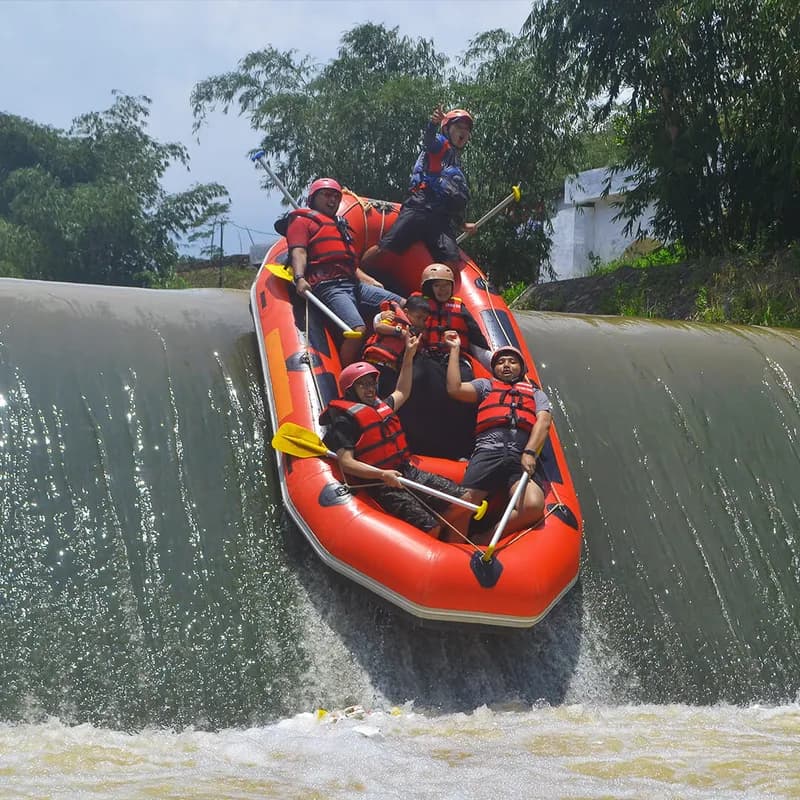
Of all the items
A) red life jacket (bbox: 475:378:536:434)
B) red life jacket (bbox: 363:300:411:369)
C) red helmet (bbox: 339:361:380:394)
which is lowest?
red life jacket (bbox: 475:378:536:434)

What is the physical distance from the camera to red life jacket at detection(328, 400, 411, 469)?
16.5 feet

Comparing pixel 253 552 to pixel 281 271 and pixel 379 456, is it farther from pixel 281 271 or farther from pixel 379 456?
pixel 281 271

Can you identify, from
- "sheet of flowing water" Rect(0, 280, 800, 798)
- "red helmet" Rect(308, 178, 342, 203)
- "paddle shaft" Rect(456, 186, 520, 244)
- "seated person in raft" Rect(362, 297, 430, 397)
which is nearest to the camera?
"sheet of flowing water" Rect(0, 280, 800, 798)

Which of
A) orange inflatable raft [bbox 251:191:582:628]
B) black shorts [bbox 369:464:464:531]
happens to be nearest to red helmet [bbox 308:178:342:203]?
orange inflatable raft [bbox 251:191:582:628]

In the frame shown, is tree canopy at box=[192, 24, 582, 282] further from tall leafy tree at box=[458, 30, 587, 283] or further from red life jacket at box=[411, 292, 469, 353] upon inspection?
red life jacket at box=[411, 292, 469, 353]

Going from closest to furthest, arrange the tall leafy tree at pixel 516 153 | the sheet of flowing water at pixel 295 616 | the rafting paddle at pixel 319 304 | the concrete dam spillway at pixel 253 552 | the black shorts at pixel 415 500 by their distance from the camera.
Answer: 1. the sheet of flowing water at pixel 295 616
2. the concrete dam spillway at pixel 253 552
3. the black shorts at pixel 415 500
4. the rafting paddle at pixel 319 304
5. the tall leafy tree at pixel 516 153

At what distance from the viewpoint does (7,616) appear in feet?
14.6

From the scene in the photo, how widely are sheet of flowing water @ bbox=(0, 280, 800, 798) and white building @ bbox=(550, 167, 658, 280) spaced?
15.4 metres

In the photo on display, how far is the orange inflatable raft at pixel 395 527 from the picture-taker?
4508 mm

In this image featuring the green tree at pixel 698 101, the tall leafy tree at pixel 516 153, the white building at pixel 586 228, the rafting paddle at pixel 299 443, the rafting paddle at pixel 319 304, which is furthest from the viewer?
the white building at pixel 586 228

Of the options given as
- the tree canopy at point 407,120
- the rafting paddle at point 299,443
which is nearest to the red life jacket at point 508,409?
the rafting paddle at point 299,443

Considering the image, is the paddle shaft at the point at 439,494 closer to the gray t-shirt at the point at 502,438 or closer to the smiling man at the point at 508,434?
the smiling man at the point at 508,434

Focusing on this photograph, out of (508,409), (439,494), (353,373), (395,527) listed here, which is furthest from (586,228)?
(395,527)

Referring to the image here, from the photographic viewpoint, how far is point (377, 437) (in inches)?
198
